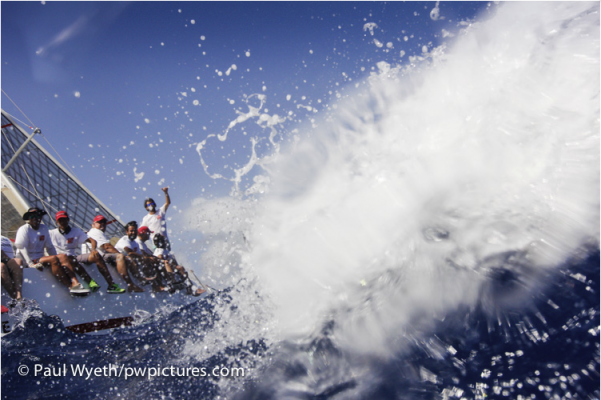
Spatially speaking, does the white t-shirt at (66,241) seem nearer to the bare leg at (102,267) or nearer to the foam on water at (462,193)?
the bare leg at (102,267)

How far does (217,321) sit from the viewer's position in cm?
390

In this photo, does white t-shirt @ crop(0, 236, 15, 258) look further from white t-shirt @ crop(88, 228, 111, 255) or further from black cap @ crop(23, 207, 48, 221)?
white t-shirt @ crop(88, 228, 111, 255)

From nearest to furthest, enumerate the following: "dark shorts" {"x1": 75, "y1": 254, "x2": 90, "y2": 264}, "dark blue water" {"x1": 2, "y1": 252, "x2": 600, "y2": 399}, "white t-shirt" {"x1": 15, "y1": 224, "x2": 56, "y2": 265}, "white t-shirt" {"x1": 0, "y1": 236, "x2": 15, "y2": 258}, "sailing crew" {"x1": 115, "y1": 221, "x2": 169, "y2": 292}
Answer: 1. "dark blue water" {"x1": 2, "y1": 252, "x2": 600, "y2": 399}
2. "white t-shirt" {"x1": 0, "y1": 236, "x2": 15, "y2": 258}
3. "white t-shirt" {"x1": 15, "y1": 224, "x2": 56, "y2": 265}
4. "dark shorts" {"x1": 75, "y1": 254, "x2": 90, "y2": 264}
5. "sailing crew" {"x1": 115, "y1": 221, "x2": 169, "y2": 292}

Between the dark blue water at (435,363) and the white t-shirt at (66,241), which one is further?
the white t-shirt at (66,241)

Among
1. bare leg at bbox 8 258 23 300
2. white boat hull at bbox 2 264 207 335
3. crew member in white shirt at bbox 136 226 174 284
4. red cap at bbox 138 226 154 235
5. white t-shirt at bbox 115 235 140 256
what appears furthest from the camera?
red cap at bbox 138 226 154 235

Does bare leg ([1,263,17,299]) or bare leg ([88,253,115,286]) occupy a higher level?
bare leg ([88,253,115,286])

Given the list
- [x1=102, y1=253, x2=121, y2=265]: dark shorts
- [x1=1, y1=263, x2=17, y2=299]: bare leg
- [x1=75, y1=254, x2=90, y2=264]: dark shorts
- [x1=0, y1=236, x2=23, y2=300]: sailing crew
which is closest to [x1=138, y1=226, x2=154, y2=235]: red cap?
[x1=102, y1=253, x2=121, y2=265]: dark shorts

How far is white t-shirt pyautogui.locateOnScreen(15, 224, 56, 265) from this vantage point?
4406mm

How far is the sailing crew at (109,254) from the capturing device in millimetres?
5090

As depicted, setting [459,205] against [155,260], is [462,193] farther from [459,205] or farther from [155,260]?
[155,260]

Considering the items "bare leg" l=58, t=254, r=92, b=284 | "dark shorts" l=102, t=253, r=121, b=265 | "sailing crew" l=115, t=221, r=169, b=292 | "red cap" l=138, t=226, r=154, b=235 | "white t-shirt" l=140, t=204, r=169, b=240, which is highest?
"white t-shirt" l=140, t=204, r=169, b=240

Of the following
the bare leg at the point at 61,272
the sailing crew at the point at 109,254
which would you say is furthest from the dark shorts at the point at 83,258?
the sailing crew at the point at 109,254

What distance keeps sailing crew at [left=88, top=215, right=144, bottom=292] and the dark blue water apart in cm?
177

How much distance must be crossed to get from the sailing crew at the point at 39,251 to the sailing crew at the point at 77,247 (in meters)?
0.16
